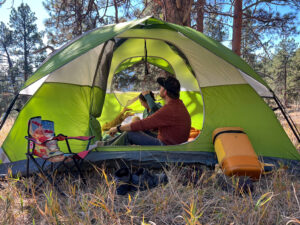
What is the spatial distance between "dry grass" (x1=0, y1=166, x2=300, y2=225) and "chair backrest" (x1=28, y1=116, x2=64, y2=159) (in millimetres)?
289

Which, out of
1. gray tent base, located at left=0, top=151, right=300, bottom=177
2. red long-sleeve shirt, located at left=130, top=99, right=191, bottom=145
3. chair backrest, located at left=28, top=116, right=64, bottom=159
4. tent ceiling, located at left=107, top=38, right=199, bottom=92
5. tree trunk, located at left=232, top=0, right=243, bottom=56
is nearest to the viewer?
chair backrest, located at left=28, top=116, right=64, bottom=159

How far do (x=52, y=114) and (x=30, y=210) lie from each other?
1.29 m

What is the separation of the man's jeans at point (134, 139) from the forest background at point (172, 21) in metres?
2.41

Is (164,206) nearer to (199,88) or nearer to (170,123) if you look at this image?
(170,123)

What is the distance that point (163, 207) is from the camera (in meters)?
1.63

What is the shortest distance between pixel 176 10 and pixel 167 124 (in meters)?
2.47

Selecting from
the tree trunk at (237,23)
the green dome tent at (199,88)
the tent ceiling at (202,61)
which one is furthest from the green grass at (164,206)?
the tree trunk at (237,23)

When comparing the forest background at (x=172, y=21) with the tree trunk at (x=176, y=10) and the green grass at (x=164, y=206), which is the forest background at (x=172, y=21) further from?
the green grass at (x=164, y=206)

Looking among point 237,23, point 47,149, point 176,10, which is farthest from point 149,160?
point 237,23

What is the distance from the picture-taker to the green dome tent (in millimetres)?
2465

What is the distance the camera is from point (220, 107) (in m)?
2.80

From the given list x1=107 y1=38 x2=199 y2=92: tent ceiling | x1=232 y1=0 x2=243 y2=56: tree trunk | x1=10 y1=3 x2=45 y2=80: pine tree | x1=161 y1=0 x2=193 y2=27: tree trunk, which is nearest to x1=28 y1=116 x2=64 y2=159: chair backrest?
x1=107 y1=38 x2=199 y2=92: tent ceiling

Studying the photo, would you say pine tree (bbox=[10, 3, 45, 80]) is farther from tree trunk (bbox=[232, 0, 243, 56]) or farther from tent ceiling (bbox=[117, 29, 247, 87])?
tent ceiling (bbox=[117, 29, 247, 87])

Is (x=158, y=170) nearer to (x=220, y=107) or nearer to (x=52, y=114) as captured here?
(x=220, y=107)
